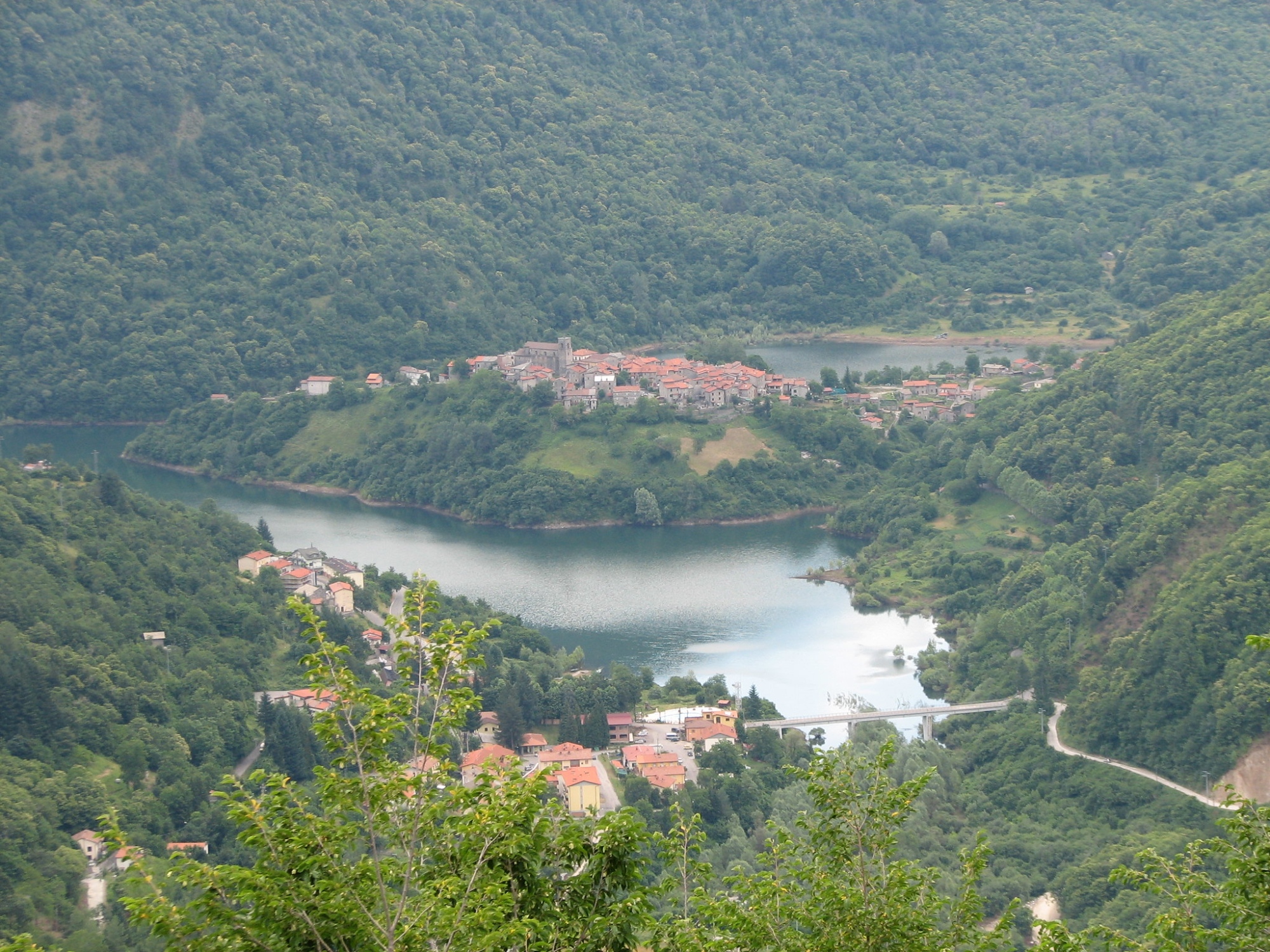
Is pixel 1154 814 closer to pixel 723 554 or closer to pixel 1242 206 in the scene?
pixel 723 554

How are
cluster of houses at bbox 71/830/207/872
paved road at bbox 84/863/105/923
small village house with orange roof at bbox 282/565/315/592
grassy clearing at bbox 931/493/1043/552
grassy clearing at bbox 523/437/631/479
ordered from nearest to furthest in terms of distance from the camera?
paved road at bbox 84/863/105/923 < cluster of houses at bbox 71/830/207/872 < small village house with orange roof at bbox 282/565/315/592 < grassy clearing at bbox 931/493/1043/552 < grassy clearing at bbox 523/437/631/479

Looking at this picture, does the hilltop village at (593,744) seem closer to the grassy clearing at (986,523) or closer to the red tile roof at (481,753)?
the red tile roof at (481,753)

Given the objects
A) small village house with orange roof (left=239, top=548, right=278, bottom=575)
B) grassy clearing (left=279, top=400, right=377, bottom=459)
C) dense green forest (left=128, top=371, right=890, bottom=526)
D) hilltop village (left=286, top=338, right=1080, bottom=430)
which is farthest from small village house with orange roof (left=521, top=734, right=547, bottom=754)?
grassy clearing (left=279, top=400, right=377, bottom=459)

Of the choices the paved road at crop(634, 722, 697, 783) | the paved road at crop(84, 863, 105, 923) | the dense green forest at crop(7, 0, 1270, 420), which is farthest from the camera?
the dense green forest at crop(7, 0, 1270, 420)

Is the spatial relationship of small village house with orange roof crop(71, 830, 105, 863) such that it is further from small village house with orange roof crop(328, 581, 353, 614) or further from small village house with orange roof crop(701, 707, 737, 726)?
small village house with orange roof crop(328, 581, 353, 614)

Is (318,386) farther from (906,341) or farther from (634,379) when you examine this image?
(906,341)
